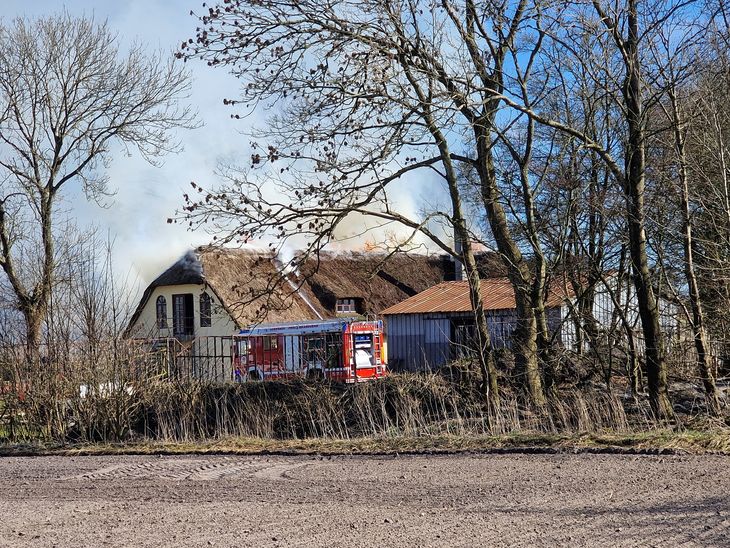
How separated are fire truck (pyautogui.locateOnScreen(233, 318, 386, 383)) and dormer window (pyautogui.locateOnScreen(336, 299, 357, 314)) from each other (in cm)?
1308

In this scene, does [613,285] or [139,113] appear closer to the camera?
[613,285]

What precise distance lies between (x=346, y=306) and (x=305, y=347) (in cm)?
1581

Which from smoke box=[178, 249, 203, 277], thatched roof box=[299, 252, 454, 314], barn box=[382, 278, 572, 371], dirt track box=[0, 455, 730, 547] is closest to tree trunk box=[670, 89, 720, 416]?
dirt track box=[0, 455, 730, 547]

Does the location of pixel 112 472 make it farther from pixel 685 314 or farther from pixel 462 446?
pixel 685 314

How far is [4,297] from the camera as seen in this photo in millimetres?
26859

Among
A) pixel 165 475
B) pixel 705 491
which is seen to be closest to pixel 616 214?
pixel 705 491

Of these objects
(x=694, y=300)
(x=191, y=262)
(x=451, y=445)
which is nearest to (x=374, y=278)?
(x=191, y=262)

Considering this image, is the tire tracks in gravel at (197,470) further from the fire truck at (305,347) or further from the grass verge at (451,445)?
the fire truck at (305,347)

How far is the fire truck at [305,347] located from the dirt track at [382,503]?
15.1 m

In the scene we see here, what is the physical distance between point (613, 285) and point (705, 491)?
8.25 m

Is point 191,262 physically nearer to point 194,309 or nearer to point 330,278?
point 194,309

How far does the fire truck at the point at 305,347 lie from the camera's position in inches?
1031

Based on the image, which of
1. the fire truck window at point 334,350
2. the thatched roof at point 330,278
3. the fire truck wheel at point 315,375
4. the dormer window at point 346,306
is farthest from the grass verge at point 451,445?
the dormer window at point 346,306

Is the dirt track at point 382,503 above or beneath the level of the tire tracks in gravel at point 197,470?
beneath
